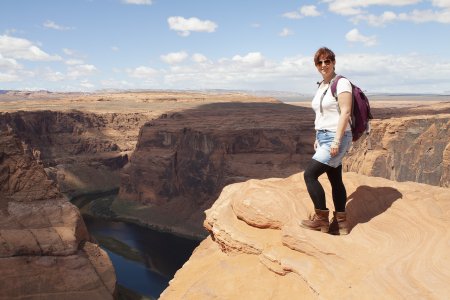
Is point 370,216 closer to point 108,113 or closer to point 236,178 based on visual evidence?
point 236,178

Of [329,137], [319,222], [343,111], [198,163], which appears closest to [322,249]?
[319,222]

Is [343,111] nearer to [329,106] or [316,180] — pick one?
[329,106]

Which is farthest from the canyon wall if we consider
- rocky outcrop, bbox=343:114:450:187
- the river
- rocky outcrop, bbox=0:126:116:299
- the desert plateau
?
rocky outcrop, bbox=0:126:116:299

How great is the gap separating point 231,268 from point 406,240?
154 inches

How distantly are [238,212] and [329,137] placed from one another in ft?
11.9

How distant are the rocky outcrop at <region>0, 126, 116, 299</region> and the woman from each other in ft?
81.9

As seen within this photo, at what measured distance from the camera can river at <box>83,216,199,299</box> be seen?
1909 inches

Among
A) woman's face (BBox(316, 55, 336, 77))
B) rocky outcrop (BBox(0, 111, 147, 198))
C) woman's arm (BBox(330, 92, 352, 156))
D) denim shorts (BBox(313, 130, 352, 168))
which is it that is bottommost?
rocky outcrop (BBox(0, 111, 147, 198))

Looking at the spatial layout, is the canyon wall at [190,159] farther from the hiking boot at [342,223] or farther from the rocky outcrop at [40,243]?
the hiking boot at [342,223]

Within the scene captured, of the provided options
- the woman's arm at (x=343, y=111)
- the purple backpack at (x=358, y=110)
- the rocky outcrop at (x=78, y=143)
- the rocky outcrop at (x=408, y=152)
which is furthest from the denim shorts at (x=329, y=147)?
the rocky outcrop at (x=78, y=143)

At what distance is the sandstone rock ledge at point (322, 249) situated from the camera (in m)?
7.56

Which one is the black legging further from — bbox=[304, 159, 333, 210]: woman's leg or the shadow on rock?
the shadow on rock

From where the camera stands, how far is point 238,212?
10.9m

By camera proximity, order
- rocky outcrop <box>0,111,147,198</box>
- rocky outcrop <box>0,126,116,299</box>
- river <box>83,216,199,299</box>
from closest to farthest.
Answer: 1. rocky outcrop <box>0,126,116,299</box>
2. river <box>83,216,199,299</box>
3. rocky outcrop <box>0,111,147,198</box>
